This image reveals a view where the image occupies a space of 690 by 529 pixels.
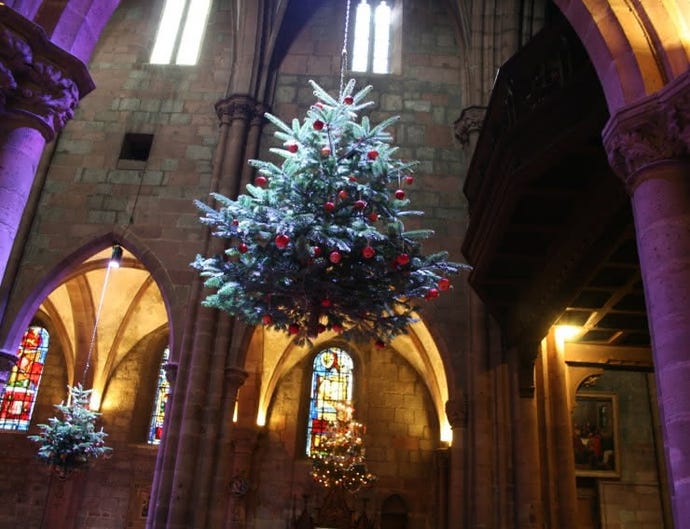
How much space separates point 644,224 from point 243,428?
13761mm

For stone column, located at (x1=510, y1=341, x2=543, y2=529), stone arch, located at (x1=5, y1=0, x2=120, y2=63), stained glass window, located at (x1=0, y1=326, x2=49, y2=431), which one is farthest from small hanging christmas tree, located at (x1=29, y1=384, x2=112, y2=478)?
stone arch, located at (x1=5, y1=0, x2=120, y2=63)

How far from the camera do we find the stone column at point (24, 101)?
17.4ft

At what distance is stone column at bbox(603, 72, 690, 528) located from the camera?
14.5 feet

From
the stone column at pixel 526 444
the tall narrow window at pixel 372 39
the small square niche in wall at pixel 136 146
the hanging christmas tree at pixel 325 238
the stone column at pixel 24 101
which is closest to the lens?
the stone column at pixel 24 101

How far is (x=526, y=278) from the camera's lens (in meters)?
9.55

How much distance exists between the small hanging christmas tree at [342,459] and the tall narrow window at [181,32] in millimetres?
9178

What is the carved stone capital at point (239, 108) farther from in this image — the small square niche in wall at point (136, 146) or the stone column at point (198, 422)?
the stone column at point (198, 422)

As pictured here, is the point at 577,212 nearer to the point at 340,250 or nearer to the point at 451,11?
the point at 340,250

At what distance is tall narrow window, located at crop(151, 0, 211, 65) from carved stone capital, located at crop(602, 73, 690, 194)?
1102 centimetres

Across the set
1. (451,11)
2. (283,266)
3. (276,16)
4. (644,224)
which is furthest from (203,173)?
(644,224)

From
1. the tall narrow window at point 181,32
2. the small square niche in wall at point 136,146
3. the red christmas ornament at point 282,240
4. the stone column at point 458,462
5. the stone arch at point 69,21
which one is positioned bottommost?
the stone column at point 458,462

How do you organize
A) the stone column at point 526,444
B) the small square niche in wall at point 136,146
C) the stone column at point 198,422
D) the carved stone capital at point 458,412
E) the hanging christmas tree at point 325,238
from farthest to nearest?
the small square niche in wall at point 136,146
the carved stone capital at point 458,412
the stone column at point 198,422
the stone column at point 526,444
the hanging christmas tree at point 325,238

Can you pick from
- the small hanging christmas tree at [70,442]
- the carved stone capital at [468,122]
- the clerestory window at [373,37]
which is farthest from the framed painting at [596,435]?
the small hanging christmas tree at [70,442]

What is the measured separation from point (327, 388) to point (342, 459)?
8.26 ft
